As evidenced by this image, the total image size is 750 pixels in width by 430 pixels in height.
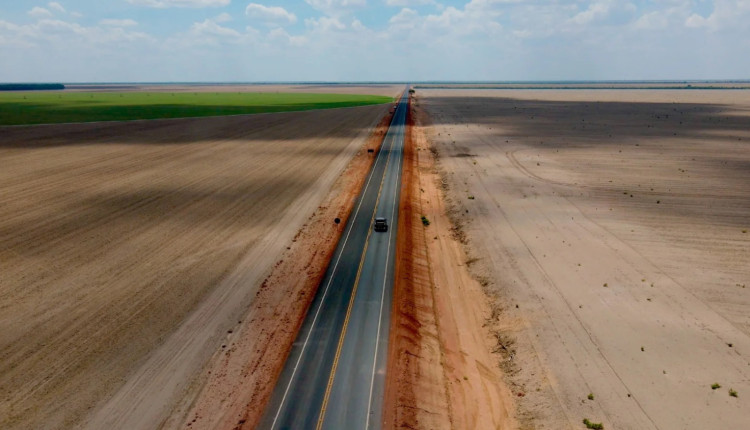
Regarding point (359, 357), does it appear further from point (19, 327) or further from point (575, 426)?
point (19, 327)

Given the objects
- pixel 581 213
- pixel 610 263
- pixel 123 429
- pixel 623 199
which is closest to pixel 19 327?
pixel 123 429

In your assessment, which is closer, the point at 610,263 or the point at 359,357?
the point at 359,357

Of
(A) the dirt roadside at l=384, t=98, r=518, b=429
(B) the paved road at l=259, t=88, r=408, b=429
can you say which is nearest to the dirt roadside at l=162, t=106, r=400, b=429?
(B) the paved road at l=259, t=88, r=408, b=429

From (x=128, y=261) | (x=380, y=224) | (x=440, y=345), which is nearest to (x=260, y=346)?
(x=440, y=345)

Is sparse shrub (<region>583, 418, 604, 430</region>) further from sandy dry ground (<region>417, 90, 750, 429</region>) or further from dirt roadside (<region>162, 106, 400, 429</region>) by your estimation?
dirt roadside (<region>162, 106, 400, 429</region>)

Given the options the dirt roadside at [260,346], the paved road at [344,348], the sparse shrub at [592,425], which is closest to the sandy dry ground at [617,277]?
the sparse shrub at [592,425]

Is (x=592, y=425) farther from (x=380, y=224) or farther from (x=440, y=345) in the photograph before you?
(x=380, y=224)

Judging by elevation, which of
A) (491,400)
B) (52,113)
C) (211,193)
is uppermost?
(52,113)
